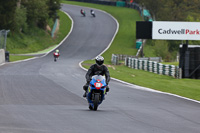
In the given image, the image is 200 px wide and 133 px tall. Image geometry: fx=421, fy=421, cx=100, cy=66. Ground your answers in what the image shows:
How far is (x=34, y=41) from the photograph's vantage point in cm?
5944

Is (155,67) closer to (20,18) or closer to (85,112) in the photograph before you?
(20,18)

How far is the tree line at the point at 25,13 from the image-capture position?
49031 millimetres

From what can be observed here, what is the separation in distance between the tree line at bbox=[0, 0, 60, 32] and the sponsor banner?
2089 centimetres

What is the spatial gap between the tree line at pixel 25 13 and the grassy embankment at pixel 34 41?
3.88 ft

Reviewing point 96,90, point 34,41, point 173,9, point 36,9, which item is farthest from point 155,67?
point 173,9

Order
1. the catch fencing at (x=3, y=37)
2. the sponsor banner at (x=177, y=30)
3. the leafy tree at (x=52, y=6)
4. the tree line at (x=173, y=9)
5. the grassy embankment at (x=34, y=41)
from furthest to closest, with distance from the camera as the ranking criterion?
the tree line at (x=173, y=9), the leafy tree at (x=52, y=6), the grassy embankment at (x=34, y=41), the catch fencing at (x=3, y=37), the sponsor banner at (x=177, y=30)

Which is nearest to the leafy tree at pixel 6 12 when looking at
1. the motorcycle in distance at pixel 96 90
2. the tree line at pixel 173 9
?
the motorcycle in distance at pixel 96 90

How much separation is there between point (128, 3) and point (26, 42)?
146ft

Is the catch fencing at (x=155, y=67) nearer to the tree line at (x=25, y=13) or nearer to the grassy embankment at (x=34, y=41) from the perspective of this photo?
the tree line at (x=25, y=13)

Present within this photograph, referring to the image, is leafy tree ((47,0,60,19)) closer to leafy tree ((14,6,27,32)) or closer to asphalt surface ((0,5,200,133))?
leafy tree ((14,6,27,32))

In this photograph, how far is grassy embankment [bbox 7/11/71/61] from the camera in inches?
2067

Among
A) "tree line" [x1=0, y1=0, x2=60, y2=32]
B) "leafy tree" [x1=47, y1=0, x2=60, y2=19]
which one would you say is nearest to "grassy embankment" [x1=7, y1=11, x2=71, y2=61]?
"tree line" [x1=0, y1=0, x2=60, y2=32]

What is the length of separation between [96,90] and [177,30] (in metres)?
23.1

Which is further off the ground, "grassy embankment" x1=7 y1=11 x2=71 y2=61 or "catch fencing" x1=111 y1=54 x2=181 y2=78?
"grassy embankment" x1=7 y1=11 x2=71 y2=61
